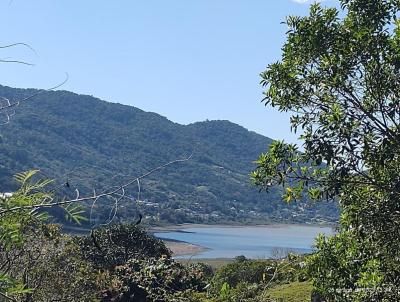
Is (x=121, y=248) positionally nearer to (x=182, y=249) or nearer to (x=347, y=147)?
(x=347, y=147)

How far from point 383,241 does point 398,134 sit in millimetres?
1392

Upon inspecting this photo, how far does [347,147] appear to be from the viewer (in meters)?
6.97

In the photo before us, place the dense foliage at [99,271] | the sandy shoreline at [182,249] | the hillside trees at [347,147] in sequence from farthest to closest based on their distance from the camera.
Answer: the sandy shoreline at [182,249] < the hillside trees at [347,147] < the dense foliage at [99,271]

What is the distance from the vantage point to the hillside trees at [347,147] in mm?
6957

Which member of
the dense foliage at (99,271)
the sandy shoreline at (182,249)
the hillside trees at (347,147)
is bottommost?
the sandy shoreline at (182,249)

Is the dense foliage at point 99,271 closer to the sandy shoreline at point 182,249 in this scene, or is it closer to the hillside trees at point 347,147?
the hillside trees at point 347,147

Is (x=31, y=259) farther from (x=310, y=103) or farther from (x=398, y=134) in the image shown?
(x=398, y=134)

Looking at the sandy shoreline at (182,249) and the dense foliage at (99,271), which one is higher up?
the dense foliage at (99,271)

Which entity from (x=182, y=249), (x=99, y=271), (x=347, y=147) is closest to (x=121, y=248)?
(x=99, y=271)

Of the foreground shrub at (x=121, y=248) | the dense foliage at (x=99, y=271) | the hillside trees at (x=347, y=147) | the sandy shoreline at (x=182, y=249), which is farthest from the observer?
the sandy shoreline at (x=182, y=249)

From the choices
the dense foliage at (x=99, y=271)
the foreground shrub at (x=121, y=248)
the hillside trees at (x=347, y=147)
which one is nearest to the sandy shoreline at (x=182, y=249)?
the foreground shrub at (x=121, y=248)

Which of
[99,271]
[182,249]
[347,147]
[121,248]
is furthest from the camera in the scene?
[182,249]

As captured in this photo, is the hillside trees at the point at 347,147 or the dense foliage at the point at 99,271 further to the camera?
the hillside trees at the point at 347,147

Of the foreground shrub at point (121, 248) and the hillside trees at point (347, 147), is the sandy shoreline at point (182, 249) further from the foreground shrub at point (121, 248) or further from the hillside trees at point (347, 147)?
the hillside trees at point (347, 147)
